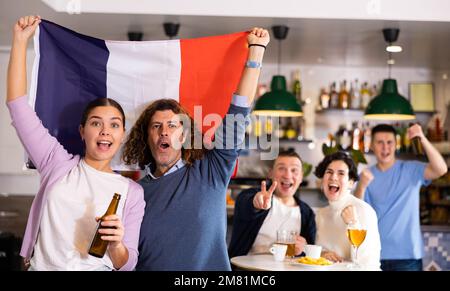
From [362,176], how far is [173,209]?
1.61 meters

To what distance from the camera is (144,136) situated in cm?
168

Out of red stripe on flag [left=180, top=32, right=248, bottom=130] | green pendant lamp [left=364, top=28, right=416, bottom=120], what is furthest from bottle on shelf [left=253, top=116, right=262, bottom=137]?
red stripe on flag [left=180, top=32, right=248, bottom=130]

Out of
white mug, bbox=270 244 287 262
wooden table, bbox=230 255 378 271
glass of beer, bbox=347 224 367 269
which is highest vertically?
glass of beer, bbox=347 224 367 269

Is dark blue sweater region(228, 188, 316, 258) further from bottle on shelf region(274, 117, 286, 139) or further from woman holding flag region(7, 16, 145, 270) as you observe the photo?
bottle on shelf region(274, 117, 286, 139)

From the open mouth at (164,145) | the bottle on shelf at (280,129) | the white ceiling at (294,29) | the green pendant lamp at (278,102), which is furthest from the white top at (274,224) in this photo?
the bottle on shelf at (280,129)

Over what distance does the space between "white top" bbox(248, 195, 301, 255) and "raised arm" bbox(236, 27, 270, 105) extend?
2.57ft

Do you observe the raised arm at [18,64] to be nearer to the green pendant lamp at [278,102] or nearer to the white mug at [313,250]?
the white mug at [313,250]

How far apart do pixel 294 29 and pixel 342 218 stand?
5.76 feet

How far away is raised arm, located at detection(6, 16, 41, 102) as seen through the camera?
1503mm

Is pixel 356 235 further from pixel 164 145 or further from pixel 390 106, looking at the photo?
pixel 390 106

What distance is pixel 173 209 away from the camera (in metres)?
1.54
